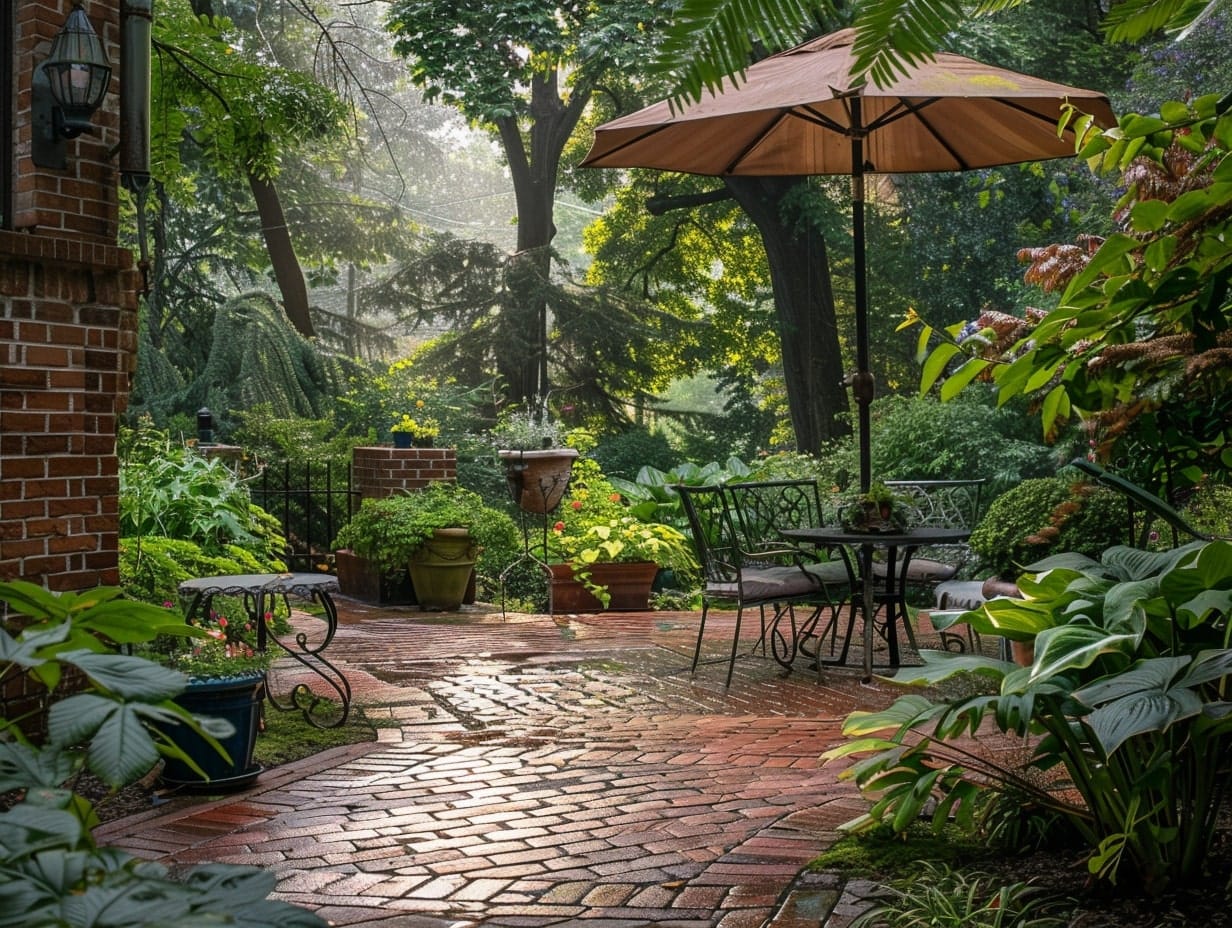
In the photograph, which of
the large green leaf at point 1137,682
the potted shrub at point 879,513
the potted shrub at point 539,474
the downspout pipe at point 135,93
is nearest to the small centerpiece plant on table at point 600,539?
the potted shrub at point 539,474

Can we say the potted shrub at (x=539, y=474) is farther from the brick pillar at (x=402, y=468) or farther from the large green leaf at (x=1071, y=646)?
the large green leaf at (x=1071, y=646)

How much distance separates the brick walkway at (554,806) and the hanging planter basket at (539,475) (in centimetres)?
260

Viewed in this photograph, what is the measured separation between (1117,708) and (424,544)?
6.59 m

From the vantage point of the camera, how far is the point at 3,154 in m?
3.88

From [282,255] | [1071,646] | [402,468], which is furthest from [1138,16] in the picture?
[282,255]

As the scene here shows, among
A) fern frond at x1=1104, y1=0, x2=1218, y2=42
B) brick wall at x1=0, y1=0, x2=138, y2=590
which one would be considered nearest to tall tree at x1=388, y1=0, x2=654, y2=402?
brick wall at x1=0, y1=0, x2=138, y2=590

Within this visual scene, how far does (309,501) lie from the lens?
9695 mm

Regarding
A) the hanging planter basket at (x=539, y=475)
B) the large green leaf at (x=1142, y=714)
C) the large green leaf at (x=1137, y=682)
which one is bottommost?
the large green leaf at (x=1142, y=714)

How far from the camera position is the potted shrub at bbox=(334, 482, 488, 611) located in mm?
8156

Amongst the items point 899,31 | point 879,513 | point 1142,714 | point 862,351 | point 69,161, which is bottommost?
point 1142,714

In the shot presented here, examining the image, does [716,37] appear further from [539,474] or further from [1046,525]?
→ [539,474]

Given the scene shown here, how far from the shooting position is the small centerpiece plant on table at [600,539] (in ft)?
27.1

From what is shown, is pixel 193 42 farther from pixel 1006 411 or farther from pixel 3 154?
pixel 1006 411

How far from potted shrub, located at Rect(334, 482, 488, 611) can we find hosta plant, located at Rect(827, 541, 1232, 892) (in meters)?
5.75
